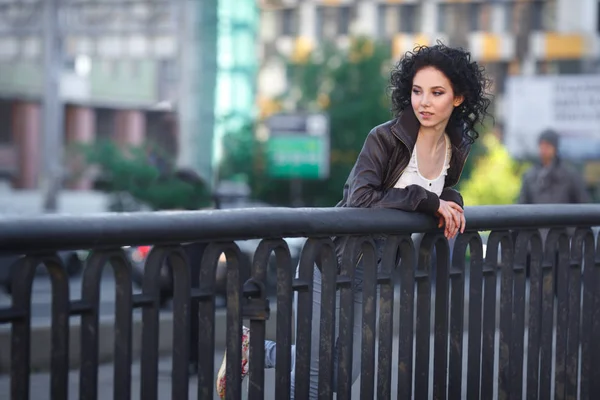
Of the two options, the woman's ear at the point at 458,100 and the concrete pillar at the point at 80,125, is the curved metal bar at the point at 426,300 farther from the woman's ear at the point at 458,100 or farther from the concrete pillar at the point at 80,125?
the concrete pillar at the point at 80,125

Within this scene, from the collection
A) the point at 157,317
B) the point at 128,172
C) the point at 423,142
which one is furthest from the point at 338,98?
the point at 157,317

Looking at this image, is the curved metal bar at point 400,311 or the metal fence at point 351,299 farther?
the curved metal bar at point 400,311


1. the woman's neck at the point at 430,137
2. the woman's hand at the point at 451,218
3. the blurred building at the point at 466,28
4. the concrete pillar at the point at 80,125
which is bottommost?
the concrete pillar at the point at 80,125

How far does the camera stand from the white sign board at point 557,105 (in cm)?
3309

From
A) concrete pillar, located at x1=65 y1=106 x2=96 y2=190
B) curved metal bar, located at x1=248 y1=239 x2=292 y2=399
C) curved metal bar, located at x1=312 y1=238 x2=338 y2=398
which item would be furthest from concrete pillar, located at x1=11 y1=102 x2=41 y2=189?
curved metal bar, located at x1=248 y1=239 x2=292 y2=399

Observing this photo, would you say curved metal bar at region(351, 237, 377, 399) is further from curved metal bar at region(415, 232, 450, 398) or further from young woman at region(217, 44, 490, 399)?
curved metal bar at region(415, 232, 450, 398)

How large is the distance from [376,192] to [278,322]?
0.61 m

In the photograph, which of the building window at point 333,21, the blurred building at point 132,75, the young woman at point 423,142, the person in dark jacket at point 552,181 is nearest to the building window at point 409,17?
the building window at point 333,21

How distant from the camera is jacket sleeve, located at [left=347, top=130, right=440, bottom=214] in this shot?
3.81 metres

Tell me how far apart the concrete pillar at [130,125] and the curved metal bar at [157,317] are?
56541mm

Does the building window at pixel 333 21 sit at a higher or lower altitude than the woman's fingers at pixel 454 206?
higher

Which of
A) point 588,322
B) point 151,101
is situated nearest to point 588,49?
point 151,101

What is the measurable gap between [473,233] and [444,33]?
61.4 m

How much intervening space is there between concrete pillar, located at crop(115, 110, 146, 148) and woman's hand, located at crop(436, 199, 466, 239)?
55.8 metres
